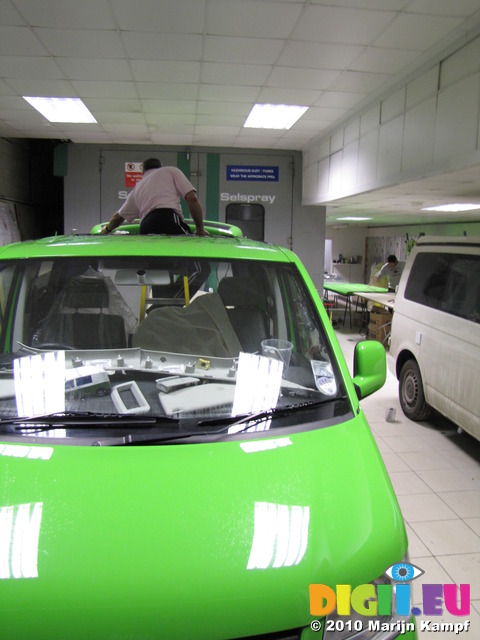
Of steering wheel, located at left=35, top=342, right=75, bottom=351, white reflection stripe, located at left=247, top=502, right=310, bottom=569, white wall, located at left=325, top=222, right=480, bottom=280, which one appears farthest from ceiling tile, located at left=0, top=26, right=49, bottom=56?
white wall, located at left=325, top=222, right=480, bottom=280

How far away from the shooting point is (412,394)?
5457mm

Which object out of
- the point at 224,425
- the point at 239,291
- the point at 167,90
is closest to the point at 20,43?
the point at 167,90

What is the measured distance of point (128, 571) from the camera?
126 cm

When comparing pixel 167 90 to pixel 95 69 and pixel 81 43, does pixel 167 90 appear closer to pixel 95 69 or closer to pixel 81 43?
pixel 95 69

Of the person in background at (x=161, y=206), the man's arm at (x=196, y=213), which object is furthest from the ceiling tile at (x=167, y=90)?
the man's arm at (x=196, y=213)

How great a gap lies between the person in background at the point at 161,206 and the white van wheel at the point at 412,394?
111 inches

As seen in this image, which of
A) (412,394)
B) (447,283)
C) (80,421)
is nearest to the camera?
(80,421)

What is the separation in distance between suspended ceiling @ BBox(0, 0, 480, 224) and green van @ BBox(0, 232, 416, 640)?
259 cm

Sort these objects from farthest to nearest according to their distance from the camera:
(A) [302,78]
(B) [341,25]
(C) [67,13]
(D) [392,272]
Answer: (D) [392,272], (A) [302,78], (B) [341,25], (C) [67,13]

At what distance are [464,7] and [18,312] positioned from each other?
148 inches

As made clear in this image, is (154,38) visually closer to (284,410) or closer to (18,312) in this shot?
(18,312)

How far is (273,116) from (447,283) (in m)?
3.83

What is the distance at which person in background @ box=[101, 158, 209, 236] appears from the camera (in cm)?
378

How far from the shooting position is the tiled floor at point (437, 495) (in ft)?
9.31
